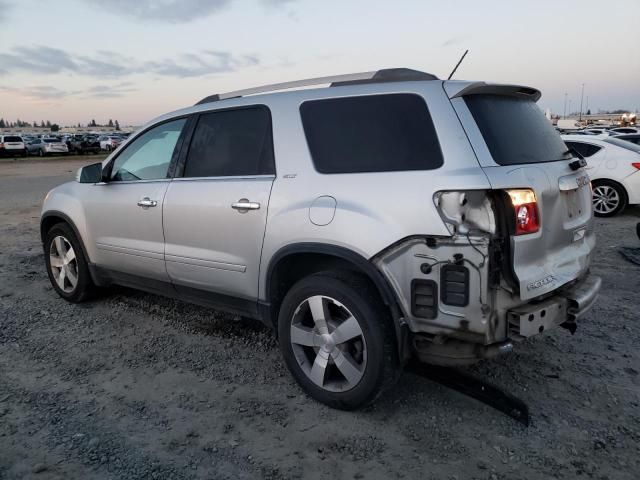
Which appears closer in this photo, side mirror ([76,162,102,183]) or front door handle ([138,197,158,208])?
front door handle ([138,197,158,208])

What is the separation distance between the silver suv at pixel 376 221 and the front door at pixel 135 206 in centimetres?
7

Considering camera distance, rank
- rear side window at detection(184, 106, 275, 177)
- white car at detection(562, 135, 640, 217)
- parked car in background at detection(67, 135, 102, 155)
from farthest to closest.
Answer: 1. parked car in background at detection(67, 135, 102, 155)
2. white car at detection(562, 135, 640, 217)
3. rear side window at detection(184, 106, 275, 177)

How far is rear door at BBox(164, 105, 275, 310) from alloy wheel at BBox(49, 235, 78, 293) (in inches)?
64.5

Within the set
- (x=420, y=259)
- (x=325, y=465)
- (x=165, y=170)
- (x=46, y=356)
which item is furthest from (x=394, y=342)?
(x=46, y=356)

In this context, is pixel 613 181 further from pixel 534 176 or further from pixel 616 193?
pixel 534 176

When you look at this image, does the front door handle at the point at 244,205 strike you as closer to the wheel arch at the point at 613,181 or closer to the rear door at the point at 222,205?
the rear door at the point at 222,205

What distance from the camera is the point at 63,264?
5309 mm

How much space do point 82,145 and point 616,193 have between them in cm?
4265

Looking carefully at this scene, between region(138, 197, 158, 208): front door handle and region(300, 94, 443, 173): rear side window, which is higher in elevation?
region(300, 94, 443, 173): rear side window

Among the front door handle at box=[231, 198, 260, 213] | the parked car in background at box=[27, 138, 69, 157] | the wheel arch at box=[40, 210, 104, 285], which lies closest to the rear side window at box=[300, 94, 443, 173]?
the front door handle at box=[231, 198, 260, 213]

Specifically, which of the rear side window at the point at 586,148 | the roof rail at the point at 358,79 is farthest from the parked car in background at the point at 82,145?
the roof rail at the point at 358,79

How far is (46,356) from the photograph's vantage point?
415 centimetres

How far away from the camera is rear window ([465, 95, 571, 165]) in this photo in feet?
9.53

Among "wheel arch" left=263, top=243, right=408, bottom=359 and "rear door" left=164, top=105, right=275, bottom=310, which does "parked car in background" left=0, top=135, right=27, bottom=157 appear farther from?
"wheel arch" left=263, top=243, right=408, bottom=359
